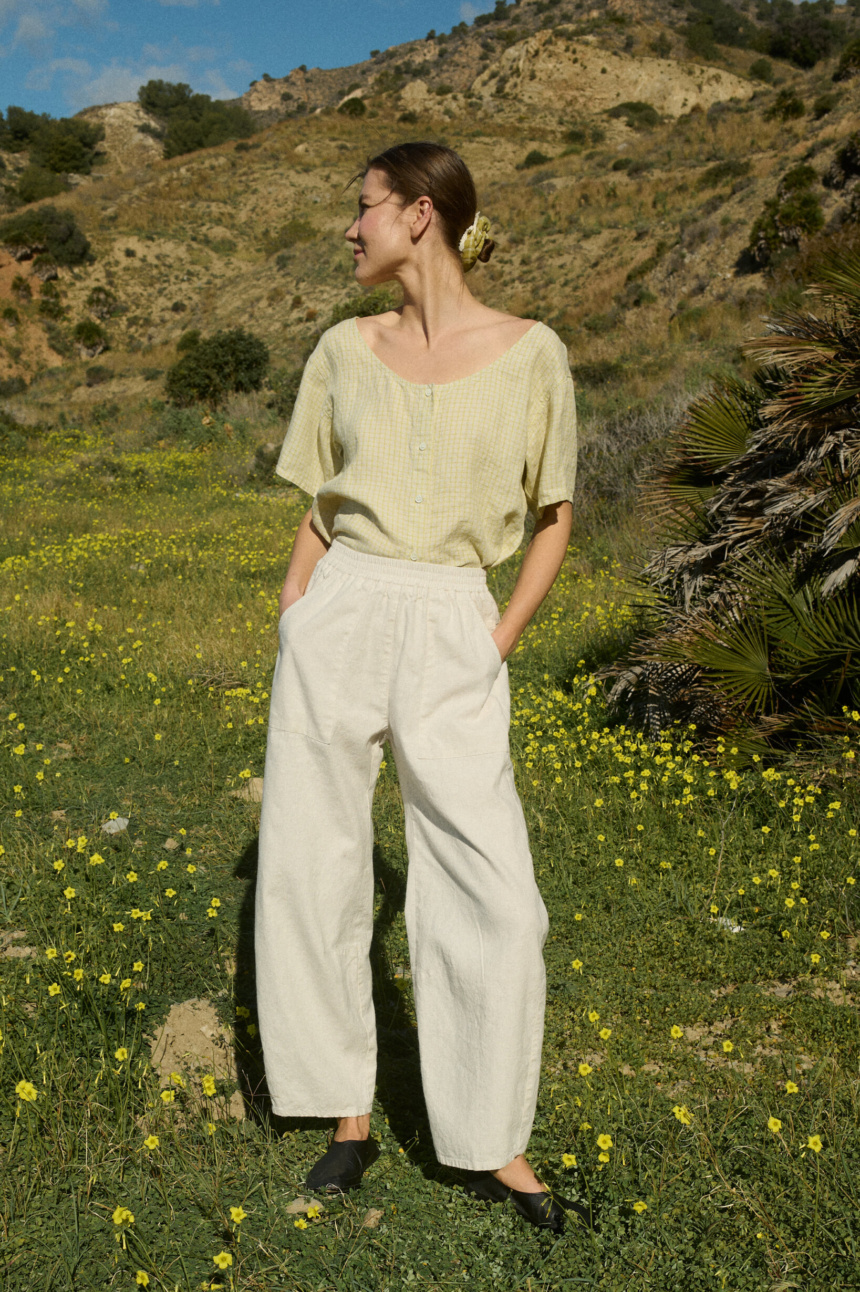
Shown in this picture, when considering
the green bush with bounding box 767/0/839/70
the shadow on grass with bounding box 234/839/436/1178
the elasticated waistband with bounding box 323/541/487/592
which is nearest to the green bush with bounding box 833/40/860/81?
the green bush with bounding box 767/0/839/70

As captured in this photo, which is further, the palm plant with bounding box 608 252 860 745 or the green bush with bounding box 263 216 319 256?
the green bush with bounding box 263 216 319 256

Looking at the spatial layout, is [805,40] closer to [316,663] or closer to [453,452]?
[453,452]

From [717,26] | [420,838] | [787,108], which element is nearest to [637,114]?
[787,108]

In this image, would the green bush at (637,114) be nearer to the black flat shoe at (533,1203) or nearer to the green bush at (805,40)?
the green bush at (805,40)

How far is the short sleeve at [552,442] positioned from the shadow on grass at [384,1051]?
162 cm

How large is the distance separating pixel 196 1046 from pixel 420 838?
1263 millimetres

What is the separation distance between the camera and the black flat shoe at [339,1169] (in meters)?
2.08

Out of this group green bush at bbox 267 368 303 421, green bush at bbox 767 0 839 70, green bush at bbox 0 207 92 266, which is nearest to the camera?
green bush at bbox 267 368 303 421

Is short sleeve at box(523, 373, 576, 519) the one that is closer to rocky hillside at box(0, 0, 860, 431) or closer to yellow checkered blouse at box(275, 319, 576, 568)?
yellow checkered blouse at box(275, 319, 576, 568)

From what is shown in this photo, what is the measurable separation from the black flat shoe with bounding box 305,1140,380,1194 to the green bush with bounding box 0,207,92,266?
46256mm

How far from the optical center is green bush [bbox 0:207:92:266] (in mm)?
40594

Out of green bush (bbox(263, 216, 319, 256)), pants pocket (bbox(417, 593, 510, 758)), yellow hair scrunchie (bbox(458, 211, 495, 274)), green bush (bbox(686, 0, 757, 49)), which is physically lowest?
pants pocket (bbox(417, 593, 510, 758))

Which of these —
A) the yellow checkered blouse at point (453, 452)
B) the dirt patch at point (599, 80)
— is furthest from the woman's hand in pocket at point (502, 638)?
the dirt patch at point (599, 80)

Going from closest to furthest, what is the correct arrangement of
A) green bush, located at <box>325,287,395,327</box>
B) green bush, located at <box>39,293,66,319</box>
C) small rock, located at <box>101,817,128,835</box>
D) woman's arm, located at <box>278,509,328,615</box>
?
1. woman's arm, located at <box>278,509,328,615</box>
2. small rock, located at <box>101,817,128,835</box>
3. green bush, located at <box>325,287,395,327</box>
4. green bush, located at <box>39,293,66,319</box>
